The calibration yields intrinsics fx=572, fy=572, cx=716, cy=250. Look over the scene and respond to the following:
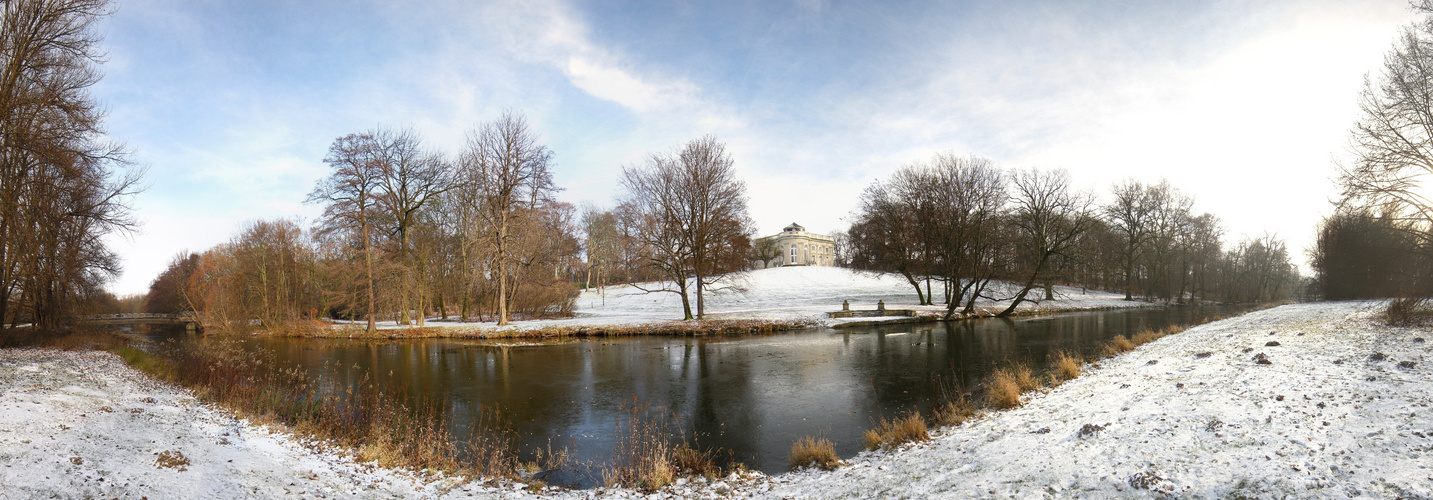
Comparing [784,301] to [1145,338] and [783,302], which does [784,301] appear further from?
[1145,338]

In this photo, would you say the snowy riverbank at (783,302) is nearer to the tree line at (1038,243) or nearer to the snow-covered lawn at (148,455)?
the tree line at (1038,243)

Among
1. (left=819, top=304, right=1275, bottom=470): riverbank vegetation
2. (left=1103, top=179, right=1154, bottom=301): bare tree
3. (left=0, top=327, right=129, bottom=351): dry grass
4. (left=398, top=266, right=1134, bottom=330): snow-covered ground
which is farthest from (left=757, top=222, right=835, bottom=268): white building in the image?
(left=0, top=327, right=129, bottom=351): dry grass

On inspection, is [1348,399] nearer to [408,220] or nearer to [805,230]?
[408,220]

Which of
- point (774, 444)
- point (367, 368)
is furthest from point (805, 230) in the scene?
point (774, 444)

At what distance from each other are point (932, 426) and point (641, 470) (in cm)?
499

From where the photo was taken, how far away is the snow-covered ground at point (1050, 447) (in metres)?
5.26

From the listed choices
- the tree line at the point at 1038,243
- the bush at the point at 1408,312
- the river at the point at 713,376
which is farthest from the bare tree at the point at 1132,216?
the bush at the point at 1408,312

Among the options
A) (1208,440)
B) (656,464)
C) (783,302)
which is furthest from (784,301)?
(1208,440)

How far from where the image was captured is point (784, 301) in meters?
43.9

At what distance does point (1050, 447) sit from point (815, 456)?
9.48 feet

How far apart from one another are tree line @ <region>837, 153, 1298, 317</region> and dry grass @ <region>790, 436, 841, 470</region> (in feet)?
90.2

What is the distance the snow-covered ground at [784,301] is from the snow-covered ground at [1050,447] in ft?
66.5

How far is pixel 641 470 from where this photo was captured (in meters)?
7.34

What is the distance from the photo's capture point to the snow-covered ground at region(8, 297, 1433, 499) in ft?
17.3
